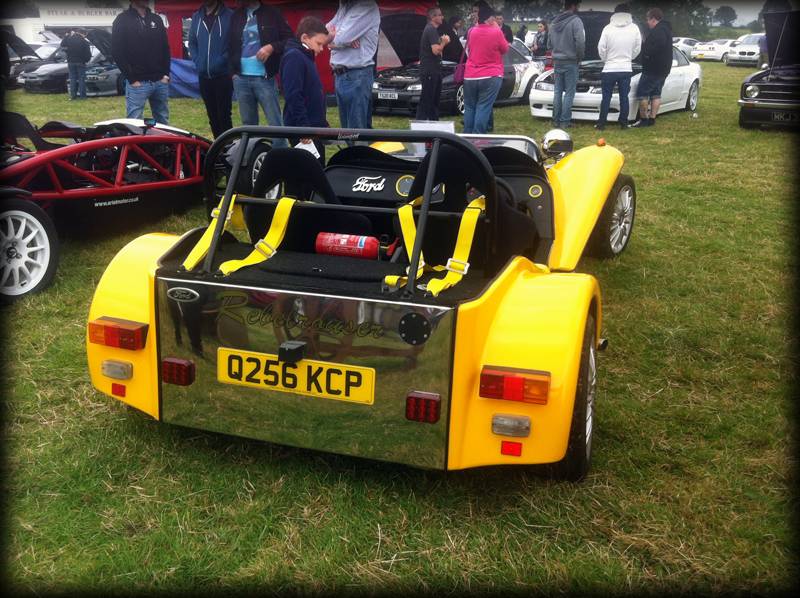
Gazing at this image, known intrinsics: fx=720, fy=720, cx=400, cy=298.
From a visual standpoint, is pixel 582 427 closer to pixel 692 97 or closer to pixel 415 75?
pixel 415 75

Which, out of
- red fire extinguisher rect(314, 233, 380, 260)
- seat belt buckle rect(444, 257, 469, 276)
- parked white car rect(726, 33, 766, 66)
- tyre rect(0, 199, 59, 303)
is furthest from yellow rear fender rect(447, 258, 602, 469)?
parked white car rect(726, 33, 766, 66)

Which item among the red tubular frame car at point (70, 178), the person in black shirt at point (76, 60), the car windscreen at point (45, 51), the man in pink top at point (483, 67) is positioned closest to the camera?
the red tubular frame car at point (70, 178)

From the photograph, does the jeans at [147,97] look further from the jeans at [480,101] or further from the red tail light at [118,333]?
the red tail light at [118,333]

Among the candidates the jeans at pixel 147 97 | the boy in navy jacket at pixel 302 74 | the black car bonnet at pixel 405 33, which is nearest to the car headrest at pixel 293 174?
the boy in navy jacket at pixel 302 74

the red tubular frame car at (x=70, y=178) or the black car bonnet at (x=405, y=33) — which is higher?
the black car bonnet at (x=405, y=33)

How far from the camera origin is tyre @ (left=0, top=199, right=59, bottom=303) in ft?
14.4

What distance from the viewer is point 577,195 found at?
4.37 meters

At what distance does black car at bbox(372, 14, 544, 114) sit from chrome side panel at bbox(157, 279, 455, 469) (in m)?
9.23

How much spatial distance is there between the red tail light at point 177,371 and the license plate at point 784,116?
1101 cm

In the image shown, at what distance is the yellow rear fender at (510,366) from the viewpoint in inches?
96.6

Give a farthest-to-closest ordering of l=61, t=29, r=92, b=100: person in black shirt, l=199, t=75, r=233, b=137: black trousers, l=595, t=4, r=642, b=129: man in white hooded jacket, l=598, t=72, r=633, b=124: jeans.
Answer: l=61, t=29, r=92, b=100: person in black shirt, l=598, t=72, r=633, b=124: jeans, l=595, t=4, r=642, b=129: man in white hooded jacket, l=199, t=75, r=233, b=137: black trousers

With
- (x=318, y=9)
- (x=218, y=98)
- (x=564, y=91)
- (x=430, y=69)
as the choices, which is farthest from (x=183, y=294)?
(x=318, y=9)

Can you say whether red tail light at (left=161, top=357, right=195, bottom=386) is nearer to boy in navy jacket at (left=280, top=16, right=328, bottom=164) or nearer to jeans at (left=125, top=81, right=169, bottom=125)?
boy in navy jacket at (left=280, top=16, right=328, bottom=164)

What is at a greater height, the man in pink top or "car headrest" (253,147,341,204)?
the man in pink top
